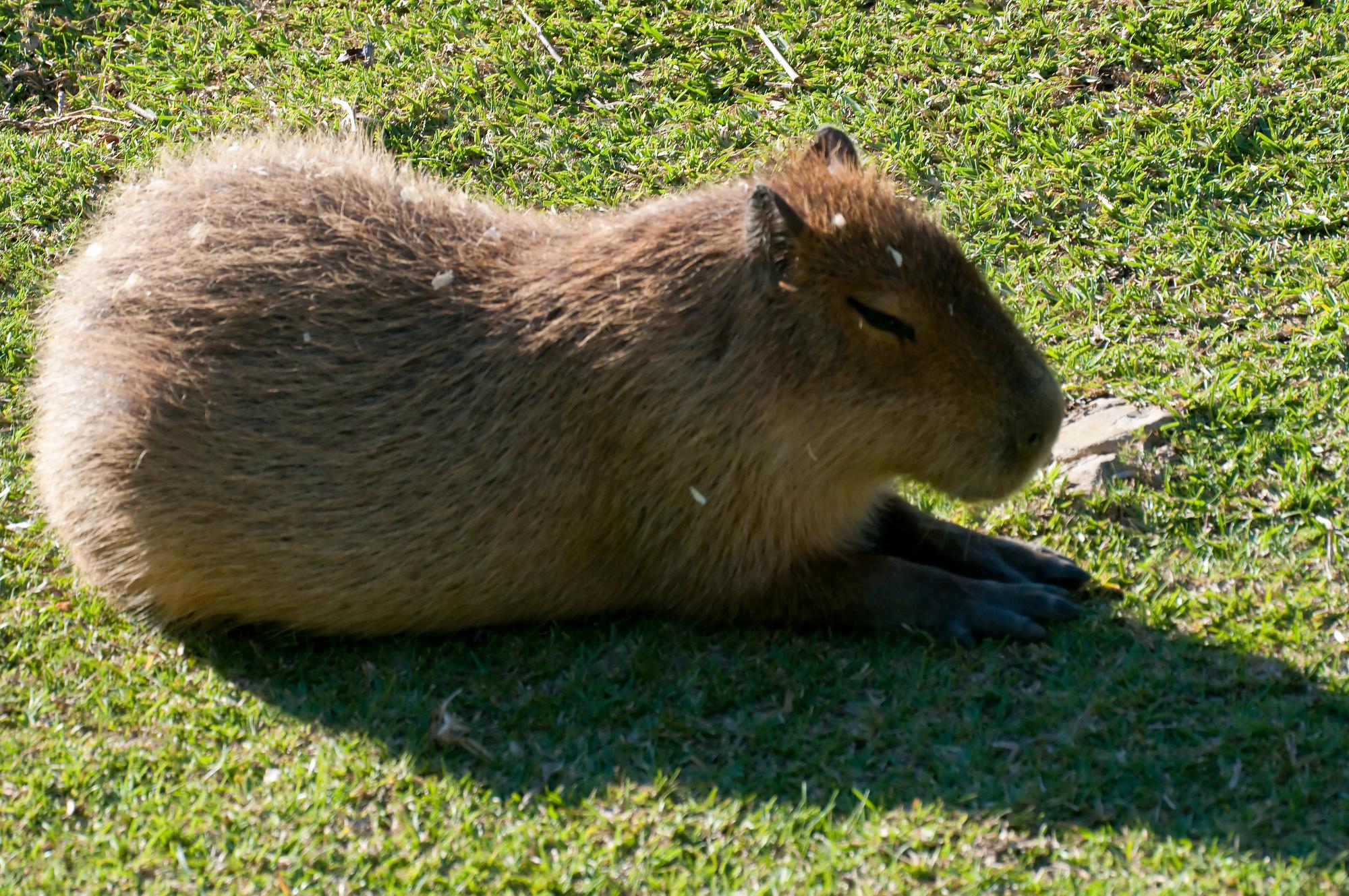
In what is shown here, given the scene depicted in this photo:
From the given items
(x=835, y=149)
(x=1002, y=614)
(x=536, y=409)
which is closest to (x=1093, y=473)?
(x=1002, y=614)

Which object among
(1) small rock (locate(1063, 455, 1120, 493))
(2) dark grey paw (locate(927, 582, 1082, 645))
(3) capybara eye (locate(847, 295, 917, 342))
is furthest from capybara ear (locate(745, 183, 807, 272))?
(1) small rock (locate(1063, 455, 1120, 493))

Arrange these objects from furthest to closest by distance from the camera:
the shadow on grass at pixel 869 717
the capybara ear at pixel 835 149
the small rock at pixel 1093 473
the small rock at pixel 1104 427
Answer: the small rock at pixel 1104 427
the small rock at pixel 1093 473
the capybara ear at pixel 835 149
the shadow on grass at pixel 869 717

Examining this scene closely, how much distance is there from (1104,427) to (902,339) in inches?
42.8

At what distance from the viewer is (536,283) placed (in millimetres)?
4070

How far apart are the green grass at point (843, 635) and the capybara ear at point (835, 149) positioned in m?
1.13

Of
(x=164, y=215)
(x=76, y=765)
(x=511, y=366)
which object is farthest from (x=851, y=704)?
(x=164, y=215)

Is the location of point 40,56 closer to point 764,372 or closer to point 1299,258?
point 764,372

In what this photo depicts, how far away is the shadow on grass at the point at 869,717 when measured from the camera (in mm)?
3318

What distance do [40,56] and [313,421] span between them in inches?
144

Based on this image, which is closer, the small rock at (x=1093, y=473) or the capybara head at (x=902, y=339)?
the capybara head at (x=902, y=339)

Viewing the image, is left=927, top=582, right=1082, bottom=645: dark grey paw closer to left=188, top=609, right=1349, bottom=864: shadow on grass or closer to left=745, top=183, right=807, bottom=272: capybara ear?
left=188, top=609, right=1349, bottom=864: shadow on grass

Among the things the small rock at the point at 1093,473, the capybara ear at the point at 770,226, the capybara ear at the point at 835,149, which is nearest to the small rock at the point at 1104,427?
the small rock at the point at 1093,473

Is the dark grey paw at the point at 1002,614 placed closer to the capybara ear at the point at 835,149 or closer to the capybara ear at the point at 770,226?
the capybara ear at the point at 770,226

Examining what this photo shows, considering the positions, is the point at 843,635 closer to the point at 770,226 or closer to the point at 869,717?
the point at 869,717
